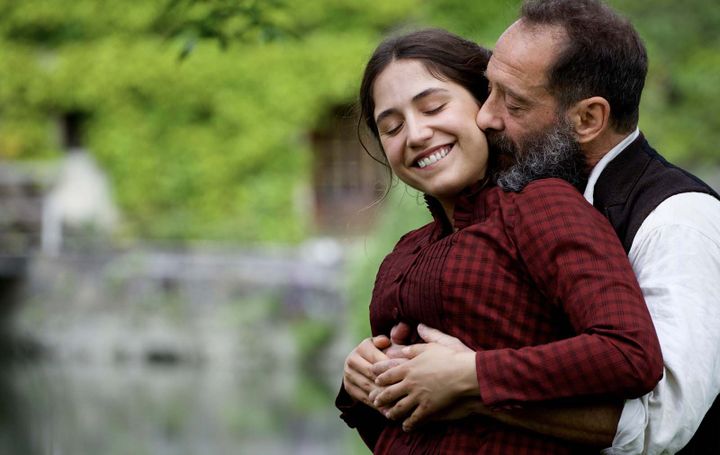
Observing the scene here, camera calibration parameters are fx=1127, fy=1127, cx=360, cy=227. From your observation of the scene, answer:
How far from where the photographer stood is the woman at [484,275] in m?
1.80

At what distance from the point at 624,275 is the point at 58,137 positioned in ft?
53.8

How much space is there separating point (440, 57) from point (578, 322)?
2.18ft

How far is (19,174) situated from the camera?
16.1m

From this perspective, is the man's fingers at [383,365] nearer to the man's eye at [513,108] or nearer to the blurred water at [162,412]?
the man's eye at [513,108]

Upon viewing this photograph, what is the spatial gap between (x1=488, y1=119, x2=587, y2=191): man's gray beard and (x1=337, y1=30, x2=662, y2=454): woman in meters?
0.05

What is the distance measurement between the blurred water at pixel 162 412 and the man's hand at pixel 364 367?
664 cm

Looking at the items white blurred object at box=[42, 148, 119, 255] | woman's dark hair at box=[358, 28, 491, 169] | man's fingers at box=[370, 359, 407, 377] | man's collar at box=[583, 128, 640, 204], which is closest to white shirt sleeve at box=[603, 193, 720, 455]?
man's collar at box=[583, 128, 640, 204]

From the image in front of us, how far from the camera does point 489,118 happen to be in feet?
7.02

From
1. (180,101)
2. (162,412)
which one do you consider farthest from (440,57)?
(180,101)

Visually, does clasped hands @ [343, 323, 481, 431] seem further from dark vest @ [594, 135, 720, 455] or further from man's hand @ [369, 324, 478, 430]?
dark vest @ [594, 135, 720, 455]

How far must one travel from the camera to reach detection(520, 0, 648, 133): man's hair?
203cm

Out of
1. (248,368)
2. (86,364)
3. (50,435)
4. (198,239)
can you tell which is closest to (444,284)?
(50,435)

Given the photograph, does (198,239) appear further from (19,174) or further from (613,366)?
(613,366)

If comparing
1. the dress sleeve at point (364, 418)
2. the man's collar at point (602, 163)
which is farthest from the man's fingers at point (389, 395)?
the man's collar at point (602, 163)
